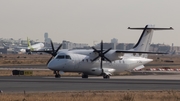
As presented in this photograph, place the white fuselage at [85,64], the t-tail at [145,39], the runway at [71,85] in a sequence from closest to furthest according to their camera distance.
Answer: the runway at [71,85]
the white fuselage at [85,64]
the t-tail at [145,39]

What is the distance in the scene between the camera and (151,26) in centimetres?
7344

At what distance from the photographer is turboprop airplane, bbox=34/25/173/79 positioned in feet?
203

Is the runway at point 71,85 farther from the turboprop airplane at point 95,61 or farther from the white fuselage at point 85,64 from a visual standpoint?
the turboprop airplane at point 95,61

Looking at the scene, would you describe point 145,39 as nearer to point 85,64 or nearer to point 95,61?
point 95,61

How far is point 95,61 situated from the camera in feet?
214

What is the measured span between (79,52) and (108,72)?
478cm

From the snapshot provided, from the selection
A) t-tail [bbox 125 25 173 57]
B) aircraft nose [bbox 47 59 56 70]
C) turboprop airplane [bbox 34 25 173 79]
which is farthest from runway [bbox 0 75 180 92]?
t-tail [bbox 125 25 173 57]

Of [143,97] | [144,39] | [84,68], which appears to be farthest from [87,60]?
[143,97]

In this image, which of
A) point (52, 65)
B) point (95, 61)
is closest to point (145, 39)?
point (95, 61)

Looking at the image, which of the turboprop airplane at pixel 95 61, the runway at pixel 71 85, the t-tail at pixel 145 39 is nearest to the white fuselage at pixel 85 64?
the turboprop airplane at pixel 95 61

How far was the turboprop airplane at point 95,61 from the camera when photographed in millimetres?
61969

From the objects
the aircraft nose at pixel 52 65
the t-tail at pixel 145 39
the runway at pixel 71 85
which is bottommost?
the runway at pixel 71 85

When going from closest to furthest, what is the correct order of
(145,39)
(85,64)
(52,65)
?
(52,65) < (85,64) < (145,39)

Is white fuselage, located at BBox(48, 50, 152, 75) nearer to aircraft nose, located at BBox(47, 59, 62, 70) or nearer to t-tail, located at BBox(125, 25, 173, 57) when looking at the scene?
aircraft nose, located at BBox(47, 59, 62, 70)
